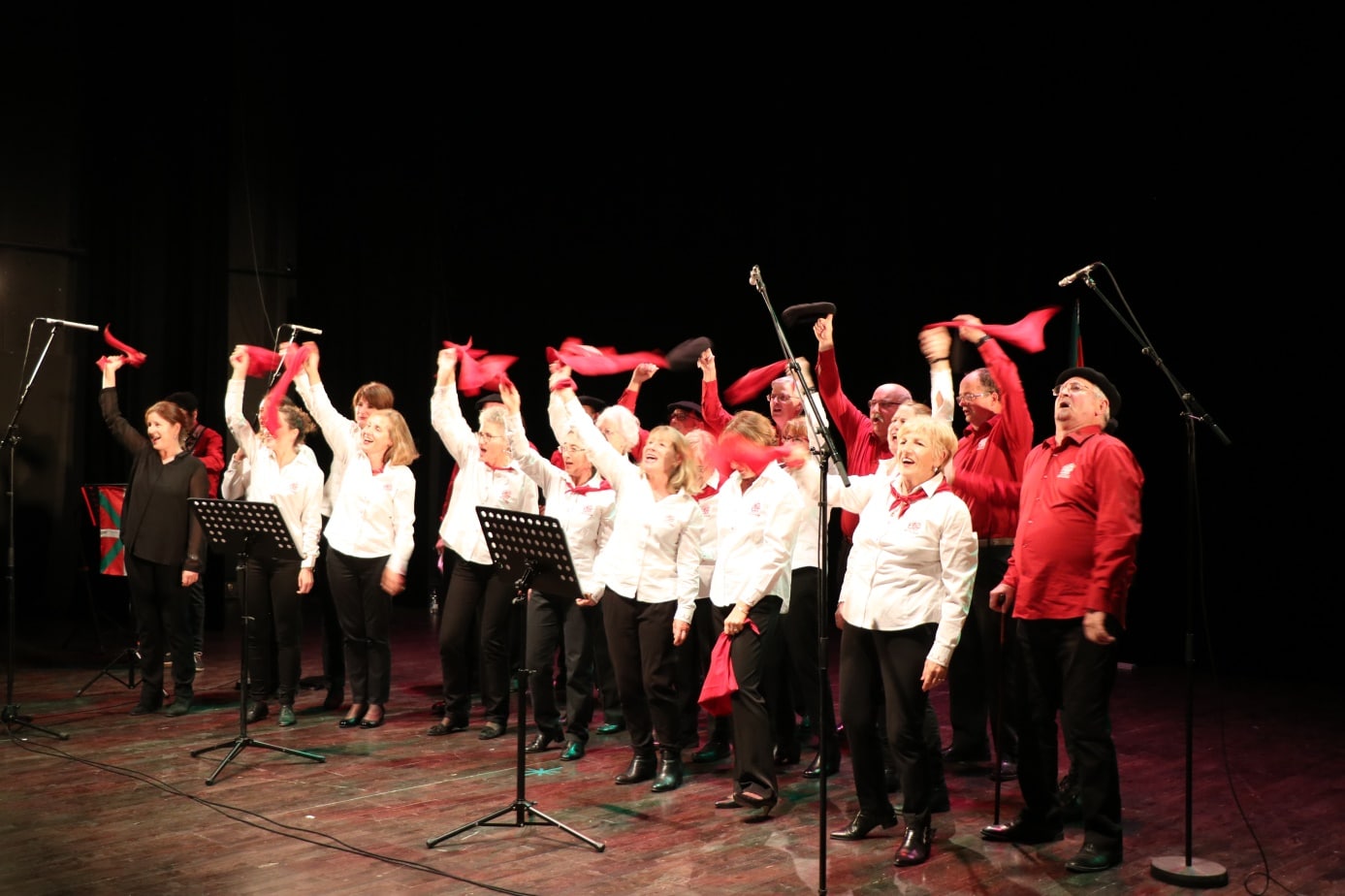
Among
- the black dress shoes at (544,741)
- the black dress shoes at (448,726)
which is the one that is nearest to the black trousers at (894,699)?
the black dress shoes at (544,741)

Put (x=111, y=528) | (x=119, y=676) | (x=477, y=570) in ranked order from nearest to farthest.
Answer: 1. (x=477, y=570)
2. (x=119, y=676)
3. (x=111, y=528)

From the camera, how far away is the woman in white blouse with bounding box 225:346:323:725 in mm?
6523

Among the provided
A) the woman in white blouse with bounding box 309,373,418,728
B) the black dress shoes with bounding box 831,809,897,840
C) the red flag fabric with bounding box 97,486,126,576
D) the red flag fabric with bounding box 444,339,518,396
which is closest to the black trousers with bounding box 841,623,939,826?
the black dress shoes with bounding box 831,809,897,840

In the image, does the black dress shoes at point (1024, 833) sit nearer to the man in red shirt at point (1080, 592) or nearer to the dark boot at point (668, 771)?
the man in red shirt at point (1080, 592)

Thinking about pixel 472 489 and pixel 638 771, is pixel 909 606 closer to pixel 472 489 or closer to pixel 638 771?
pixel 638 771

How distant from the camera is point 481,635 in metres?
6.28

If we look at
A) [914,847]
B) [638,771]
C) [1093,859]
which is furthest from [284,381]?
[1093,859]

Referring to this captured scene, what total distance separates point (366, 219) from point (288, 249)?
A: 0.93 m

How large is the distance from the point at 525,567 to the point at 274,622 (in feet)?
8.61

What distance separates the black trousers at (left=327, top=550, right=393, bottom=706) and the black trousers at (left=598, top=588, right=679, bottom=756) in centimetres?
168

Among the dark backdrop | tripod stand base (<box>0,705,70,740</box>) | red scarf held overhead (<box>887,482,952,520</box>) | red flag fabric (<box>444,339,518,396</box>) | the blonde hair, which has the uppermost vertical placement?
the dark backdrop

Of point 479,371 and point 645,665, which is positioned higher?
point 479,371

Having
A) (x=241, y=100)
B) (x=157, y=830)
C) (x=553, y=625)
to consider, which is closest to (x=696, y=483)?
(x=553, y=625)

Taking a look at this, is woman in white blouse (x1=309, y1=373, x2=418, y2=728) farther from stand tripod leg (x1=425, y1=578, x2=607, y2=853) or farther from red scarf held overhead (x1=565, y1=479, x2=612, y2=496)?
stand tripod leg (x1=425, y1=578, x2=607, y2=853)
